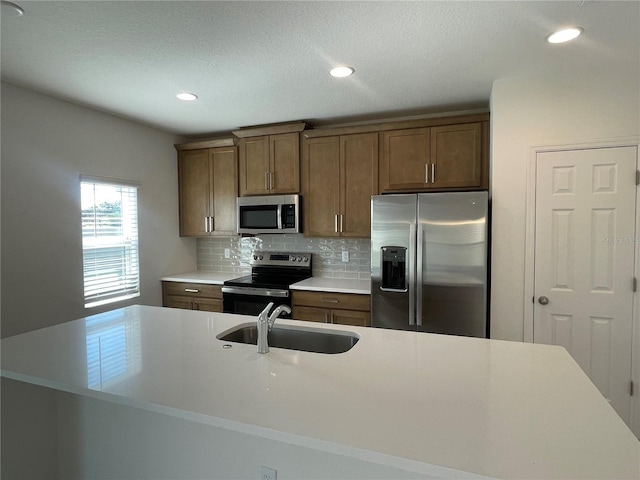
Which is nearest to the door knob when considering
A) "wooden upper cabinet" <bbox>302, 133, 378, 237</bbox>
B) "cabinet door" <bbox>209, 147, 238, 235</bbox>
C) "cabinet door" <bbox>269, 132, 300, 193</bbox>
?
"wooden upper cabinet" <bbox>302, 133, 378, 237</bbox>

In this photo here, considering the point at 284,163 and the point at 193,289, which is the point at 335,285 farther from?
the point at 193,289

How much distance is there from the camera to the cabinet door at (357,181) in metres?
3.27

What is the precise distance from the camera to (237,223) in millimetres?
3783

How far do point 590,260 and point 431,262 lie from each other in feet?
3.42

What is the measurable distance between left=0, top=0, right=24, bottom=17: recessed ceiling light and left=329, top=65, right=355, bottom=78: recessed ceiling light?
1628 mm

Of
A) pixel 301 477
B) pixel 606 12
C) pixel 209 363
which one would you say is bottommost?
pixel 301 477

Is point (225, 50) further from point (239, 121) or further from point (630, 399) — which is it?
point (630, 399)

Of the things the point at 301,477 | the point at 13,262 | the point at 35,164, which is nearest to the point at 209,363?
the point at 301,477

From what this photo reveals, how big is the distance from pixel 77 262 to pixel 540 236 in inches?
142

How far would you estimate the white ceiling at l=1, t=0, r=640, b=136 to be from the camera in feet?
5.51

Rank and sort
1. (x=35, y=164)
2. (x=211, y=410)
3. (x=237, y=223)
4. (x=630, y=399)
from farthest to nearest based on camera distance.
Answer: (x=237, y=223), (x=35, y=164), (x=630, y=399), (x=211, y=410)

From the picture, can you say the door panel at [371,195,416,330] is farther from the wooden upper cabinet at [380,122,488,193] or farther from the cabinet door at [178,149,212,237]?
the cabinet door at [178,149,212,237]

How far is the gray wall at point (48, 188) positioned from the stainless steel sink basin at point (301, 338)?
178 cm

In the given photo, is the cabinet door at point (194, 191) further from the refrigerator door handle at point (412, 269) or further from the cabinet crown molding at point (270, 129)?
the refrigerator door handle at point (412, 269)
